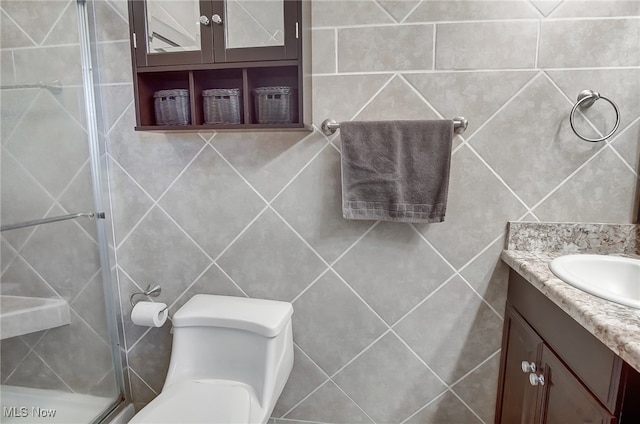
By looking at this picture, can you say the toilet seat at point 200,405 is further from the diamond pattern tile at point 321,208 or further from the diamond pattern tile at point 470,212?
the diamond pattern tile at point 470,212

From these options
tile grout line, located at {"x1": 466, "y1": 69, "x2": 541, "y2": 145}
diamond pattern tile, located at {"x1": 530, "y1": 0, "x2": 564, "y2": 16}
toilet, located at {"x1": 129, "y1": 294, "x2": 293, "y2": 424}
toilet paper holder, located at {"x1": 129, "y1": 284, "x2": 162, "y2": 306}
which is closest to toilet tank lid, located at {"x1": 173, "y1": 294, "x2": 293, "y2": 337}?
toilet, located at {"x1": 129, "y1": 294, "x2": 293, "y2": 424}

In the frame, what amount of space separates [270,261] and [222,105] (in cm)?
60

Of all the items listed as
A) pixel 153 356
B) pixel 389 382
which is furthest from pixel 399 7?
pixel 153 356

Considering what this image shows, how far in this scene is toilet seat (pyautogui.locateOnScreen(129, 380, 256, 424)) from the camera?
3.34 ft

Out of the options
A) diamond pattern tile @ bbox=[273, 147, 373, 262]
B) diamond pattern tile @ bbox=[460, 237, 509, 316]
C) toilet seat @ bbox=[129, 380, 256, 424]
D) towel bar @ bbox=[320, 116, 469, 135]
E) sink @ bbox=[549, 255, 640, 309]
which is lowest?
toilet seat @ bbox=[129, 380, 256, 424]

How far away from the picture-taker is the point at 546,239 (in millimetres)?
1206

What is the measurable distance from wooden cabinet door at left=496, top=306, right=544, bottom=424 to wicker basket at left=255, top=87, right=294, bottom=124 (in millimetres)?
1024

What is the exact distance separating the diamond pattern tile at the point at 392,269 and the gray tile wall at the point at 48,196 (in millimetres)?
1059

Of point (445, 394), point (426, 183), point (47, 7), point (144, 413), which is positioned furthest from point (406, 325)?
point (47, 7)

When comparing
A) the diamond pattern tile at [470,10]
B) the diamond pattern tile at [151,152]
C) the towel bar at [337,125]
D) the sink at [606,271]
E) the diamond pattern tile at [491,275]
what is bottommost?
the diamond pattern tile at [491,275]

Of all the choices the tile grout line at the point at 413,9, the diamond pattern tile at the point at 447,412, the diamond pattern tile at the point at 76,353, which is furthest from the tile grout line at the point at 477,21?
the diamond pattern tile at the point at 76,353

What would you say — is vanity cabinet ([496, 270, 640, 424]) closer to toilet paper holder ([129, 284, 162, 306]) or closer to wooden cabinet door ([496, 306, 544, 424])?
wooden cabinet door ([496, 306, 544, 424])

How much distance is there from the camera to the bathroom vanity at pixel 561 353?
0.69 metres

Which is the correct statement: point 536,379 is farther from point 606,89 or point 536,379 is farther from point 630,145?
point 606,89
